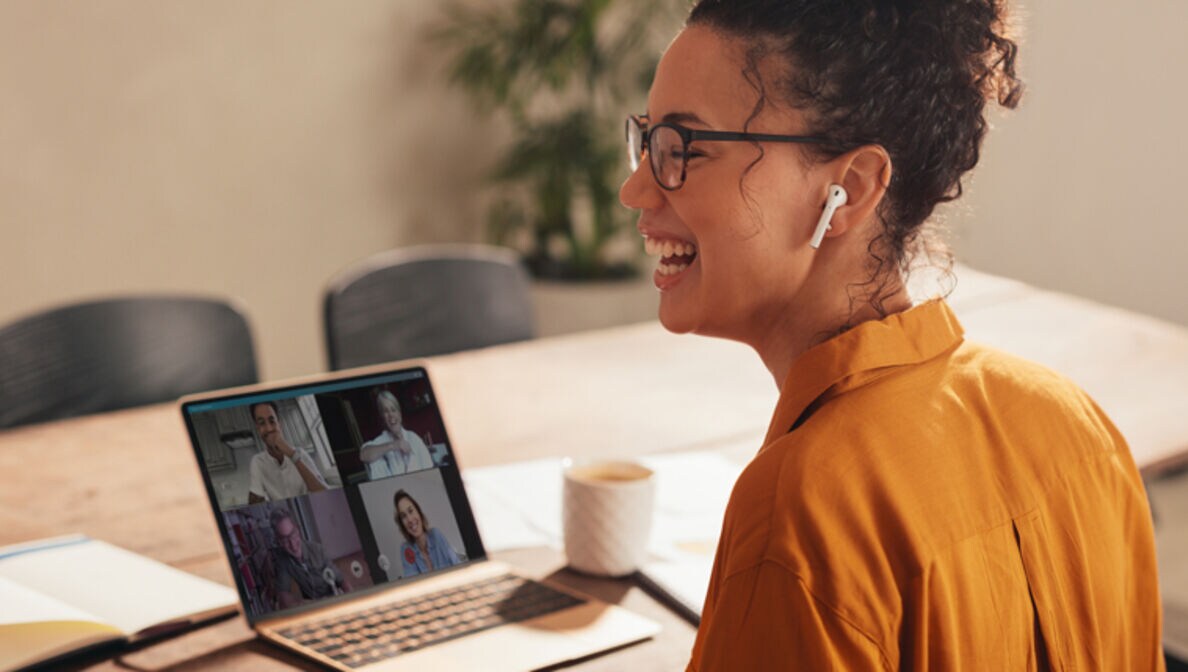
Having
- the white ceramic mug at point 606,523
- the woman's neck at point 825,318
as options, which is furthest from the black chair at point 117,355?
the woman's neck at point 825,318

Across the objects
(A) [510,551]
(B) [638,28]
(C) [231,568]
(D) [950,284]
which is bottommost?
(A) [510,551]

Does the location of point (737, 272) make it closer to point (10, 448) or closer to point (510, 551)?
point (510, 551)

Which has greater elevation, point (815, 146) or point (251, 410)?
point (815, 146)

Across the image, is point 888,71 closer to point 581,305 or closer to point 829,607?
point 829,607

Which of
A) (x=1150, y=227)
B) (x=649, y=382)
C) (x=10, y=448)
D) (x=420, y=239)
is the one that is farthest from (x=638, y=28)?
(x=10, y=448)

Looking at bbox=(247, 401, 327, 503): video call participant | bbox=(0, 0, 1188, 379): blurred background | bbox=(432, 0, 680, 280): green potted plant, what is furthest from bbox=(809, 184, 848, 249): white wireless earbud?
bbox=(432, 0, 680, 280): green potted plant

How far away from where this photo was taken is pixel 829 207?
Answer: 94 cm

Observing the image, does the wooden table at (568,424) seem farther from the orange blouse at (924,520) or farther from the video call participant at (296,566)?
the orange blouse at (924,520)

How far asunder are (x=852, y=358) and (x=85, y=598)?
792 millimetres

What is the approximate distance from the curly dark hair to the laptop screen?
526 mm

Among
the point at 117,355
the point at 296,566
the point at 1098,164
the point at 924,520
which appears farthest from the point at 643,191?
the point at 1098,164

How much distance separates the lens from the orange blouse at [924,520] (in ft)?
Result: 2.59

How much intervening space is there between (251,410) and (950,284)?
68cm

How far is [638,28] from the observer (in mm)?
4258
